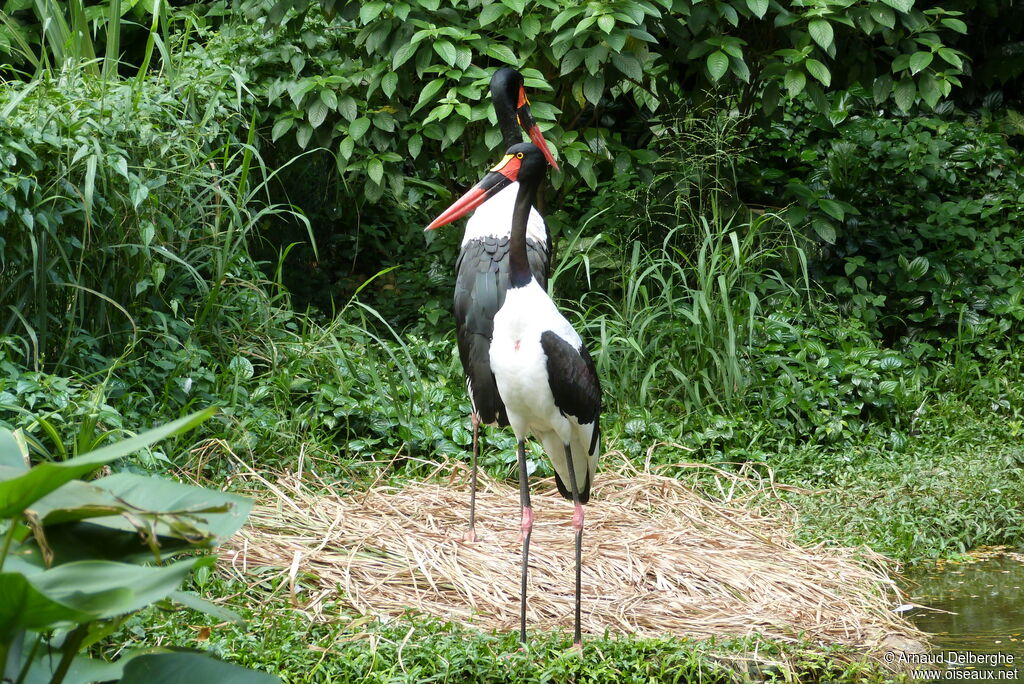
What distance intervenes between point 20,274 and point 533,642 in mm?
2444

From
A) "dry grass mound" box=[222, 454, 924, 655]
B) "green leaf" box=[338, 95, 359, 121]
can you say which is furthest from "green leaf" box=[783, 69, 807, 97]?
A: "green leaf" box=[338, 95, 359, 121]

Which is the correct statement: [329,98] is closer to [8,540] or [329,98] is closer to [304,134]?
[304,134]

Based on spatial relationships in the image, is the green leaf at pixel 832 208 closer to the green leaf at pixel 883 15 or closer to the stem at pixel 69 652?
the green leaf at pixel 883 15

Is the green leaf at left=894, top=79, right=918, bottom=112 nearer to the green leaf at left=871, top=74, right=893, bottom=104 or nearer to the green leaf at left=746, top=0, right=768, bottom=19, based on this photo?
the green leaf at left=871, top=74, right=893, bottom=104

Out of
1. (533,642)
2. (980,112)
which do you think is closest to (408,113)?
(533,642)

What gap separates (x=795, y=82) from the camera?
519cm

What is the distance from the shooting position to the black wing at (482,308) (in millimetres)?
3961

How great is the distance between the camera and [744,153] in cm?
701

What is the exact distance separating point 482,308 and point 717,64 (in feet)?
6.38

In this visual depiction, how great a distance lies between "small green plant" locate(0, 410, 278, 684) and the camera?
1.28 meters

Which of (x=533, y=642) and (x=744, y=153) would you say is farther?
(x=744, y=153)

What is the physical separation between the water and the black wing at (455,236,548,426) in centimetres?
165

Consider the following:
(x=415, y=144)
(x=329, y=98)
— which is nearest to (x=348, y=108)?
(x=329, y=98)

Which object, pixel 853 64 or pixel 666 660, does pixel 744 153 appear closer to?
pixel 853 64
